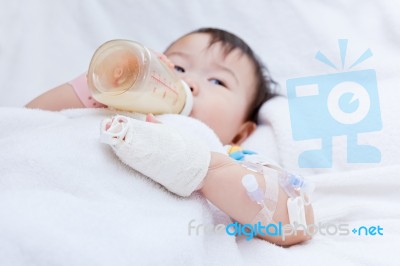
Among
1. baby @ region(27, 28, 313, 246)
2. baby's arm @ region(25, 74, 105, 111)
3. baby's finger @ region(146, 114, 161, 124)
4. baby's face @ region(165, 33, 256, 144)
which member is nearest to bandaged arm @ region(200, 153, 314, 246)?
baby @ region(27, 28, 313, 246)

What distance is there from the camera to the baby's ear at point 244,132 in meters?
1.34

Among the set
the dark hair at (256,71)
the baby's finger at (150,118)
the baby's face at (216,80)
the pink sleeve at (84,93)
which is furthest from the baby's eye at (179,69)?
the baby's finger at (150,118)

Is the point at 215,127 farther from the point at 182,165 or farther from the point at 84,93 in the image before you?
the point at 182,165

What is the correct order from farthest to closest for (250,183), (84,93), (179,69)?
(179,69) < (84,93) < (250,183)

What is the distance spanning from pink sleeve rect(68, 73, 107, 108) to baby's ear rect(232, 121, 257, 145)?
0.36m

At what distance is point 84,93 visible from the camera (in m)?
1.19

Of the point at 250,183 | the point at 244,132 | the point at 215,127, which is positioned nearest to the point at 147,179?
the point at 250,183

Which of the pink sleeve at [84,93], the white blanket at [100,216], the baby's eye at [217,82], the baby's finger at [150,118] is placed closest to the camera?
the white blanket at [100,216]

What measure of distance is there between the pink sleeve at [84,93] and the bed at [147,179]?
80 mm

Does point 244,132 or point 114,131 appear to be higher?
point 114,131

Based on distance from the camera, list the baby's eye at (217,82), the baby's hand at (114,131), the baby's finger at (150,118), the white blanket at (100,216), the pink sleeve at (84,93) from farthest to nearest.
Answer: the baby's eye at (217,82) < the pink sleeve at (84,93) < the baby's finger at (150,118) < the baby's hand at (114,131) < the white blanket at (100,216)

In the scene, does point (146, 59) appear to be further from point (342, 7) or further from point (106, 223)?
point (342, 7)

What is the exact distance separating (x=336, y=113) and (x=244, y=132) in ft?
0.76

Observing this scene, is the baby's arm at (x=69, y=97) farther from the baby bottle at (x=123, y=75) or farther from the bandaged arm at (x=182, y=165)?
the bandaged arm at (x=182, y=165)
